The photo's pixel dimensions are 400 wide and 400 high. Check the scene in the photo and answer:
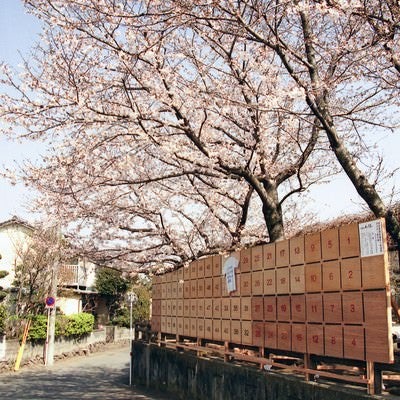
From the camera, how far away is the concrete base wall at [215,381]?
734 cm

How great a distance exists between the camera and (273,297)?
8.86 m

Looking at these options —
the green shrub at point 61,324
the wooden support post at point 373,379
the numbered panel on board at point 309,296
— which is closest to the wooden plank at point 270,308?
the numbered panel on board at point 309,296

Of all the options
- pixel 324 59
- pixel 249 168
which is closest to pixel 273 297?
pixel 249 168

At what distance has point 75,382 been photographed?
1670 centimetres

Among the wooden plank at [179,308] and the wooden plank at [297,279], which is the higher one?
the wooden plank at [297,279]

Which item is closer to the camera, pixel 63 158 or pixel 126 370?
pixel 63 158

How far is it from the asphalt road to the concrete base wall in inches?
23.3

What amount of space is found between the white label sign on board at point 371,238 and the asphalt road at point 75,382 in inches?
328

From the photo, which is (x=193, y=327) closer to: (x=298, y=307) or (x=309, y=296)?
(x=298, y=307)

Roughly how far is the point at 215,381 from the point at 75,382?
25.9 ft

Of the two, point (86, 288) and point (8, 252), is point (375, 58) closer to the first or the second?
point (8, 252)

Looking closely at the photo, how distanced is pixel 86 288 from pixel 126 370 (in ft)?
50.0

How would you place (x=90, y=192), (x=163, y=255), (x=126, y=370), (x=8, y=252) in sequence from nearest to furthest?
(x=90, y=192) → (x=163, y=255) → (x=126, y=370) → (x=8, y=252)

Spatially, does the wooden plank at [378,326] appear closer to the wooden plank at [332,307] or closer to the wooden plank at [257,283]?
the wooden plank at [332,307]
